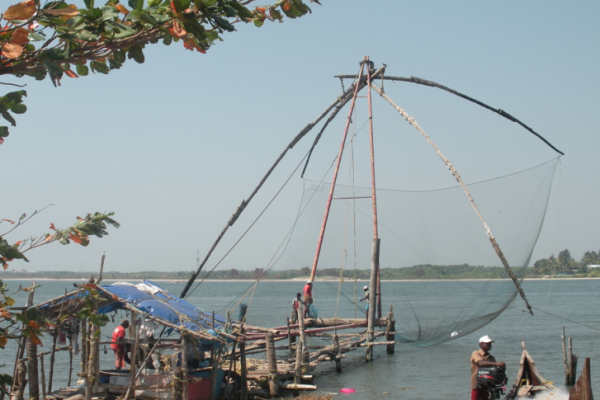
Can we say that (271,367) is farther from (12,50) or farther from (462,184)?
(12,50)

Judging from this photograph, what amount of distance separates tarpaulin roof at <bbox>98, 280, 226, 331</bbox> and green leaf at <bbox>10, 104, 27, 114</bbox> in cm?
610

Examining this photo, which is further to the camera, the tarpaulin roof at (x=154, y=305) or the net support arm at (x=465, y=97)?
the net support arm at (x=465, y=97)

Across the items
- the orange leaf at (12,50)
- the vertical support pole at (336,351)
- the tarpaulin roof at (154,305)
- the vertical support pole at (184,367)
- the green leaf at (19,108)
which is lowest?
the vertical support pole at (336,351)

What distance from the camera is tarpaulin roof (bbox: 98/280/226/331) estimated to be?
8672mm

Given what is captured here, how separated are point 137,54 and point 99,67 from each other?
280 mm

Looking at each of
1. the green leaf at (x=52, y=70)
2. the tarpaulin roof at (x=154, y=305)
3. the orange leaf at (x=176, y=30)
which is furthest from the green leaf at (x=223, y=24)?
the tarpaulin roof at (x=154, y=305)

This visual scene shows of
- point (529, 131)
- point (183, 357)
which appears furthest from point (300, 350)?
point (529, 131)

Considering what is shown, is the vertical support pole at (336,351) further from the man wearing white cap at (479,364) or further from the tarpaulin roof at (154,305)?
the man wearing white cap at (479,364)

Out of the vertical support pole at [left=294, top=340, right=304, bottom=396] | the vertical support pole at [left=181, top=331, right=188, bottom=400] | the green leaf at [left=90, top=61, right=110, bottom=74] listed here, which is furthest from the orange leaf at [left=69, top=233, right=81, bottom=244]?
the vertical support pole at [left=294, top=340, right=304, bottom=396]

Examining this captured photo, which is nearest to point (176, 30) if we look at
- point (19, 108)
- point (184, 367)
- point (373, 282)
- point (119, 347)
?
point (19, 108)

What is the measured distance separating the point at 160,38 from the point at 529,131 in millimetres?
10697

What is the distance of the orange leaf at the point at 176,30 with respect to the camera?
2.48 metres

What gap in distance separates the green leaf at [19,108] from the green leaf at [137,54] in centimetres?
59

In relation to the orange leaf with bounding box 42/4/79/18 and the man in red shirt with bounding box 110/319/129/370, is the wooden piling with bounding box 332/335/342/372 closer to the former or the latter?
the man in red shirt with bounding box 110/319/129/370
